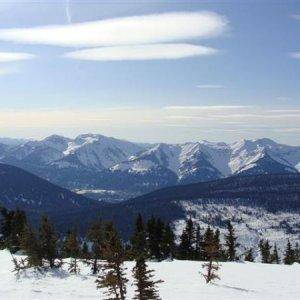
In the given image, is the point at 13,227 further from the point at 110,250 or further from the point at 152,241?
the point at 110,250

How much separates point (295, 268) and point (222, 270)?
14.5m

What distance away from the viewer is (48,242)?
3019 inches

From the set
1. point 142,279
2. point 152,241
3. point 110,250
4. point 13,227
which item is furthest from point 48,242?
point 142,279

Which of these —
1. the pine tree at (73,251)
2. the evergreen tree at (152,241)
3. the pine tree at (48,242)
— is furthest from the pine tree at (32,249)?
the evergreen tree at (152,241)

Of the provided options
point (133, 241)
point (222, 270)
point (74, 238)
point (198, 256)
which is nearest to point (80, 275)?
point (74, 238)

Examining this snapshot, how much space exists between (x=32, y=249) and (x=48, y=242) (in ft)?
11.4

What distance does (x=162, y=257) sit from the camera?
11088 cm

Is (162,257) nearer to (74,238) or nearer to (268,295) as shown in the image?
(74,238)

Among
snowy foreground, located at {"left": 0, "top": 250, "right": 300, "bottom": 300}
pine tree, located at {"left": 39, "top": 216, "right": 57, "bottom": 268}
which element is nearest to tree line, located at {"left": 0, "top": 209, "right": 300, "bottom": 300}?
pine tree, located at {"left": 39, "top": 216, "right": 57, "bottom": 268}

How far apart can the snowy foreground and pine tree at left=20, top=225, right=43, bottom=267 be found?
1.79m

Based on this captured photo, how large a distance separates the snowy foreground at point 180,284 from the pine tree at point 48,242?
2663 mm

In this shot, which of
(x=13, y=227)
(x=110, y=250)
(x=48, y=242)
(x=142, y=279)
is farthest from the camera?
(x=13, y=227)

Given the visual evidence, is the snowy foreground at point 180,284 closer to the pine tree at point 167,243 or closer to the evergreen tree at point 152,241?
the pine tree at point 167,243

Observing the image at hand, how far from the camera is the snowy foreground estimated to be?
59062 mm
